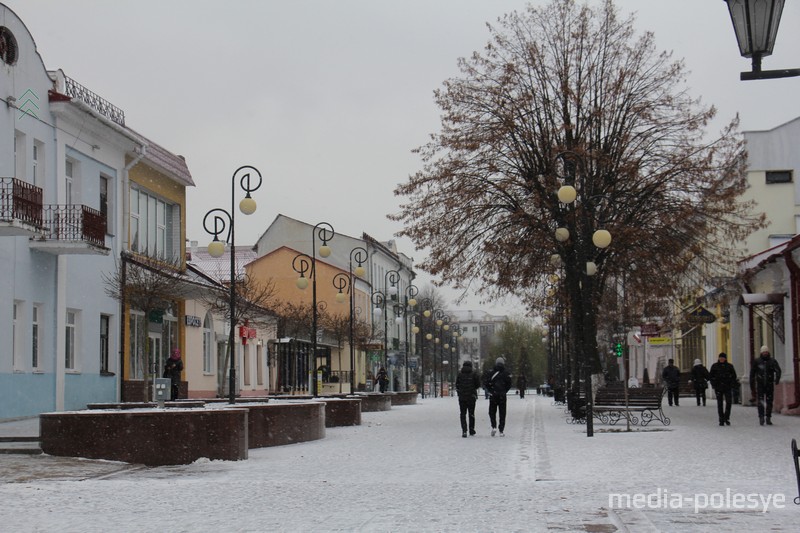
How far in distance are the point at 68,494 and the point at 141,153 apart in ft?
70.5

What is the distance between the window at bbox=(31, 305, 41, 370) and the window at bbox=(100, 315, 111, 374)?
3859 millimetres

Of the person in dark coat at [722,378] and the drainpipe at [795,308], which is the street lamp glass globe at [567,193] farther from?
the drainpipe at [795,308]

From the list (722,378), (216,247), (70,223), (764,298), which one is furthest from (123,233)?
(764,298)

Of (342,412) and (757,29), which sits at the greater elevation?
(757,29)

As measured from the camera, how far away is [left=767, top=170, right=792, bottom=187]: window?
51.0 m

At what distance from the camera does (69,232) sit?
2638 cm

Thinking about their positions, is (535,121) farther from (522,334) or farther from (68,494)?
(522,334)

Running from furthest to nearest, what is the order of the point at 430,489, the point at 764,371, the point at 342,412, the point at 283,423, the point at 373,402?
the point at 373,402
the point at 342,412
the point at 764,371
the point at 283,423
the point at 430,489

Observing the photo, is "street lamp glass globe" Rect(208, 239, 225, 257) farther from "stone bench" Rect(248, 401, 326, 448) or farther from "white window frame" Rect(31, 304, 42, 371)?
"white window frame" Rect(31, 304, 42, 371)

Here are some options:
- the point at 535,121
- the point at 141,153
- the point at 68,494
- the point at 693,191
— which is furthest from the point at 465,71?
the point at 68,494

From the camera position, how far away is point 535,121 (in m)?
31.4

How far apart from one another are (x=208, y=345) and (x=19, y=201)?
18.4 meters

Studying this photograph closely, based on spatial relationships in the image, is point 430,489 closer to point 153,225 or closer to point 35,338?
point 35,338

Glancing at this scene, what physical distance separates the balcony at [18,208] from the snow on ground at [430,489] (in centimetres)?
790
